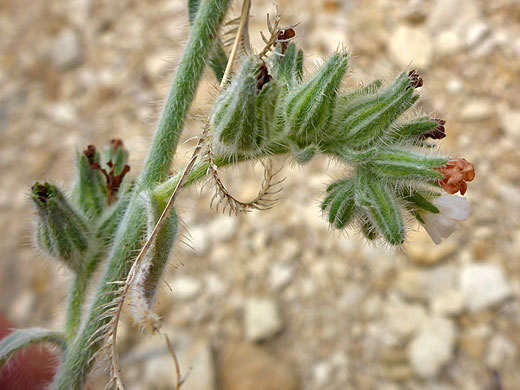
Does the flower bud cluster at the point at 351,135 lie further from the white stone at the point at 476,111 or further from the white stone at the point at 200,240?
the white stone at the point at 476,111

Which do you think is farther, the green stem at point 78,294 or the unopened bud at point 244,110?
the green stem at point 78,294

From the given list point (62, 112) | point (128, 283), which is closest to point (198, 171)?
point (128, 283)

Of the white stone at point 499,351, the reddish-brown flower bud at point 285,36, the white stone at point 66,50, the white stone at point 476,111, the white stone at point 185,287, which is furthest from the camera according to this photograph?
Result: the white stone at point 66,50

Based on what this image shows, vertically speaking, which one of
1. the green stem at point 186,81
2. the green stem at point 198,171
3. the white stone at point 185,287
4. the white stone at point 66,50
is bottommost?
the green stem at point 198,171

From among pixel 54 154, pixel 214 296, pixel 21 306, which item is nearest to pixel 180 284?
pixel 214 296

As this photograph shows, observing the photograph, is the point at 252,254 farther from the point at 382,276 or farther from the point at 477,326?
the point at 477,326

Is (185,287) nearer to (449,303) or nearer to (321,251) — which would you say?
(321,251)

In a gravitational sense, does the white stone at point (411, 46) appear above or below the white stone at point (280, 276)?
above

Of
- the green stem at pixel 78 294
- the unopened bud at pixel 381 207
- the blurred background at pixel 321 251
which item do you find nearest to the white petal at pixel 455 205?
the unopened bud at pixel 381 207
